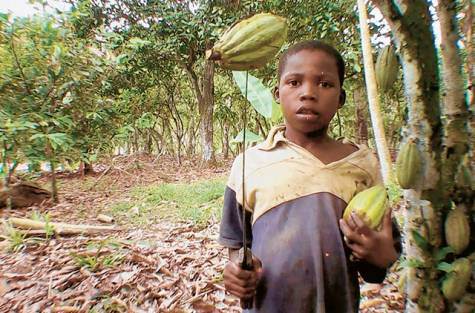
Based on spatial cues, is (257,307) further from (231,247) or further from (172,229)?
(172,229)

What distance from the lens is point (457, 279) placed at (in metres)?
0.83

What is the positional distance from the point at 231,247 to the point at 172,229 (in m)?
2.33

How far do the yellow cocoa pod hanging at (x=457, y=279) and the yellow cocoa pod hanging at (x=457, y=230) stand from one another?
1.3 inches

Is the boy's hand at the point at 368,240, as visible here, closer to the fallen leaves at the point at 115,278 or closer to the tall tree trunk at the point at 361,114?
the fallen leaves at the point at 115,278

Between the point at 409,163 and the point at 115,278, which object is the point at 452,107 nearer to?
the point at 409,163

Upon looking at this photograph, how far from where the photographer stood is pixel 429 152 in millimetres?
838

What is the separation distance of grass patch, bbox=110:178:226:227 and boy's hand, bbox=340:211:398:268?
2669mm

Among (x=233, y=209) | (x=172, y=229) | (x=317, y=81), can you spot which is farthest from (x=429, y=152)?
(x=172, y=229)

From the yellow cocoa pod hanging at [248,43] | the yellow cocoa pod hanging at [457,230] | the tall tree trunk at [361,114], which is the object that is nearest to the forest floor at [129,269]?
the yellow cocoa pod hanging at [457,230]

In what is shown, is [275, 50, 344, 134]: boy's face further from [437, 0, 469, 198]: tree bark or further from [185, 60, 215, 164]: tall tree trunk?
[185, 60, 215, 164]: tall tree trunk

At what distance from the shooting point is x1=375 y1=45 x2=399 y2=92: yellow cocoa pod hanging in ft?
3.11

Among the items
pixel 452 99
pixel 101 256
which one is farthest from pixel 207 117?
pixel 452 99

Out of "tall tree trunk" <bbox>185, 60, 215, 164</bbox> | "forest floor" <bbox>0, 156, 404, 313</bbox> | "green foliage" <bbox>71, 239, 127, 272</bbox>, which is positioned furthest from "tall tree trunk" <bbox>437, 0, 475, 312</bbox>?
"tall tree trunk" <bbox>185, 60, 215, 164</bbox>

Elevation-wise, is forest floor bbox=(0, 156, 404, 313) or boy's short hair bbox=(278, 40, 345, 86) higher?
boy's short hair bbox=(278, 40, 345, 86)
